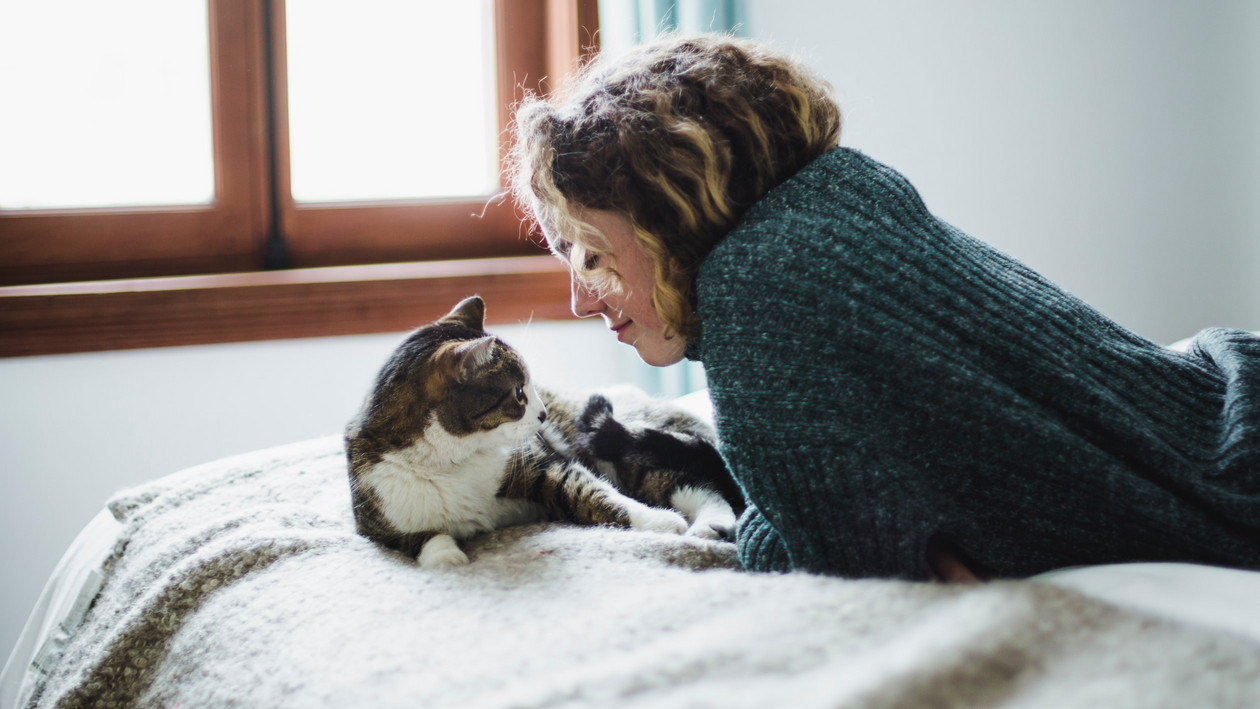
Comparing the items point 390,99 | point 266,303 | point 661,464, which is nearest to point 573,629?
point 661,464

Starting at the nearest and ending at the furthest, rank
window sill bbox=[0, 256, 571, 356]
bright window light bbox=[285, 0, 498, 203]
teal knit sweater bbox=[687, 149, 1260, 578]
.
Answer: teal knit sweater bbox=[687, 149, 1260, 578]
window sill bbox=[0, 256, 571, 356]
bright window light bbox=[285, 0, 498, 203]

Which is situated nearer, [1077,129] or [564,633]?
[564,633]

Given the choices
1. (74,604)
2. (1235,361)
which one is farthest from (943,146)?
(74,604)

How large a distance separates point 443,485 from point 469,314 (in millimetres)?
308

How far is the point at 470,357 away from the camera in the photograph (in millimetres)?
1050

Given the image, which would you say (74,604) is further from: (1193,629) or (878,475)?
(1193,629)

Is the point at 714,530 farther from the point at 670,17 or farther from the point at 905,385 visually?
the point at 670,17

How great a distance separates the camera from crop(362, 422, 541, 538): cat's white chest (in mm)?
1028

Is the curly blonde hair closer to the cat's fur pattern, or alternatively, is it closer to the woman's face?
the woman's face

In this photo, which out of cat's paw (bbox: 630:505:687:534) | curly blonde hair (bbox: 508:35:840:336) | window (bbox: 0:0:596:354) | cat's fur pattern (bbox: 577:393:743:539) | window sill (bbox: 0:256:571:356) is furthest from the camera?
window (bbox: 0:0:596:354)

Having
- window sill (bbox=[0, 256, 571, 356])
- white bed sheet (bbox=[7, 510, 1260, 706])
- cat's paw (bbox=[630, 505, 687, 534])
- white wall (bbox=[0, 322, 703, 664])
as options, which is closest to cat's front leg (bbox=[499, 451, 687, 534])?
cat's paw (bbox=[630, 505, 687, 534])

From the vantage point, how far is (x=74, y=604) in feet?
3.52

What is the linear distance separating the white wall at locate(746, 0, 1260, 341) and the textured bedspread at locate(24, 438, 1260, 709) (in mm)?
1451

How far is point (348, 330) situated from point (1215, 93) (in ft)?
6.71
